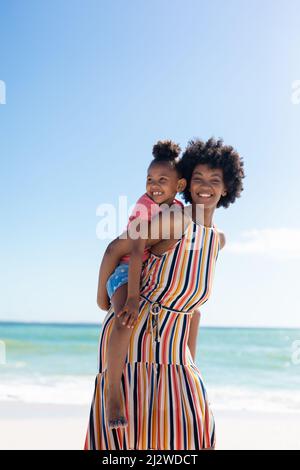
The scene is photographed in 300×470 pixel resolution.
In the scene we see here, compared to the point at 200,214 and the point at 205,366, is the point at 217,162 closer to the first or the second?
the point at 200,214

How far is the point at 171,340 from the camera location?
257 centimetres

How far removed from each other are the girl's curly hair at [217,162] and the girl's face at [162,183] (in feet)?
0.21

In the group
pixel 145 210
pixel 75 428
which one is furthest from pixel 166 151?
pixel 75 428

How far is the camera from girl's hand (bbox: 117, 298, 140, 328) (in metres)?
2.45

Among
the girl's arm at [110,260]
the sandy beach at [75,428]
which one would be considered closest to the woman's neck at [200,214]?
Result: the girl's arm at [110,260]

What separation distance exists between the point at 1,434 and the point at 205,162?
4.88m

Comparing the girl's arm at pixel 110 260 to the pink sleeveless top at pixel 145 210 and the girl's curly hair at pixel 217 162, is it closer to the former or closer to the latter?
the pink sleeveless top at pixel 145 210

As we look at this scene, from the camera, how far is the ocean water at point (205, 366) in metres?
11.6

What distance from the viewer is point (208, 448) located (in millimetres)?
2492

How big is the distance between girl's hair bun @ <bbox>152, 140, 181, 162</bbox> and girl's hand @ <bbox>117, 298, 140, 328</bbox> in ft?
2.46

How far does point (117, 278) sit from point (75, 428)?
4.84 metres

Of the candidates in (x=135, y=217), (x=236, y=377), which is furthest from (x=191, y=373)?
(x=236, y=377)

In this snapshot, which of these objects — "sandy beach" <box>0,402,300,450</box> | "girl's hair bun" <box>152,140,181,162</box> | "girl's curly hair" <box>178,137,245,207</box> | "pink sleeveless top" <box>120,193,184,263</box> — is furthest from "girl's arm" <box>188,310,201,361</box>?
"sandy beach" <box>0,402,300,450</box>
